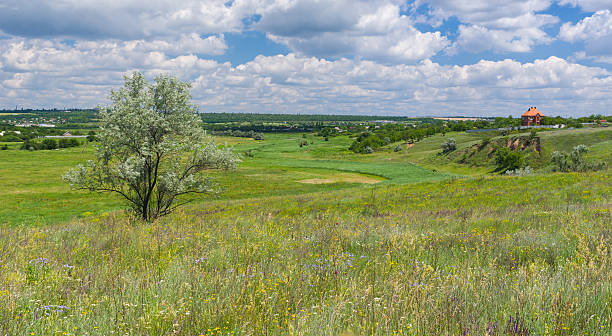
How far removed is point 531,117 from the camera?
166750 millimetres

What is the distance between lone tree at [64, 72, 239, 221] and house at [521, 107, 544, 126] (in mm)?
183087

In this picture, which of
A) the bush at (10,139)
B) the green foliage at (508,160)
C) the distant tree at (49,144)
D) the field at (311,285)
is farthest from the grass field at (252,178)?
the bush at (10,139)

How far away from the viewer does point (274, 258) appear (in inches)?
229

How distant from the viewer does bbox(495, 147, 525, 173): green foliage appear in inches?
2633

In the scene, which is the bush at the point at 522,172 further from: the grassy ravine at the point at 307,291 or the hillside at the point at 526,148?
the grassy ravine at the point at 307,291

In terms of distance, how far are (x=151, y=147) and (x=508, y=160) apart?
69625mm

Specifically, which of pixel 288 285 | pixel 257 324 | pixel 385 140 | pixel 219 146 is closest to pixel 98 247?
pixel 288 285

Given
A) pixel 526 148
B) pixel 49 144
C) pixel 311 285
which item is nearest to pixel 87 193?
pixel 311 285

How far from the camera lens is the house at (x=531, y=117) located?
165 meters

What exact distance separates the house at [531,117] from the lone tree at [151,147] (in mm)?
183087

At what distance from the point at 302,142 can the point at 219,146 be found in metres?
154

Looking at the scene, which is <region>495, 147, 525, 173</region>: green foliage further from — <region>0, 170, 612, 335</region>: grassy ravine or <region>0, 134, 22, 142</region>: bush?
<region>0, 134, 22, 142</region>: bush

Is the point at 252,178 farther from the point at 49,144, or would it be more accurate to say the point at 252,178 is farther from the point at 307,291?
the point at 49,144

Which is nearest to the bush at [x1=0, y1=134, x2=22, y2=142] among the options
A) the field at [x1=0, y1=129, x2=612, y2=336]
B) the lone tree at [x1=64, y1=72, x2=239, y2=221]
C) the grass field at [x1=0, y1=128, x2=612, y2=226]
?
the grass field at [x1=0, y1=128, x2=612, y2=226]
